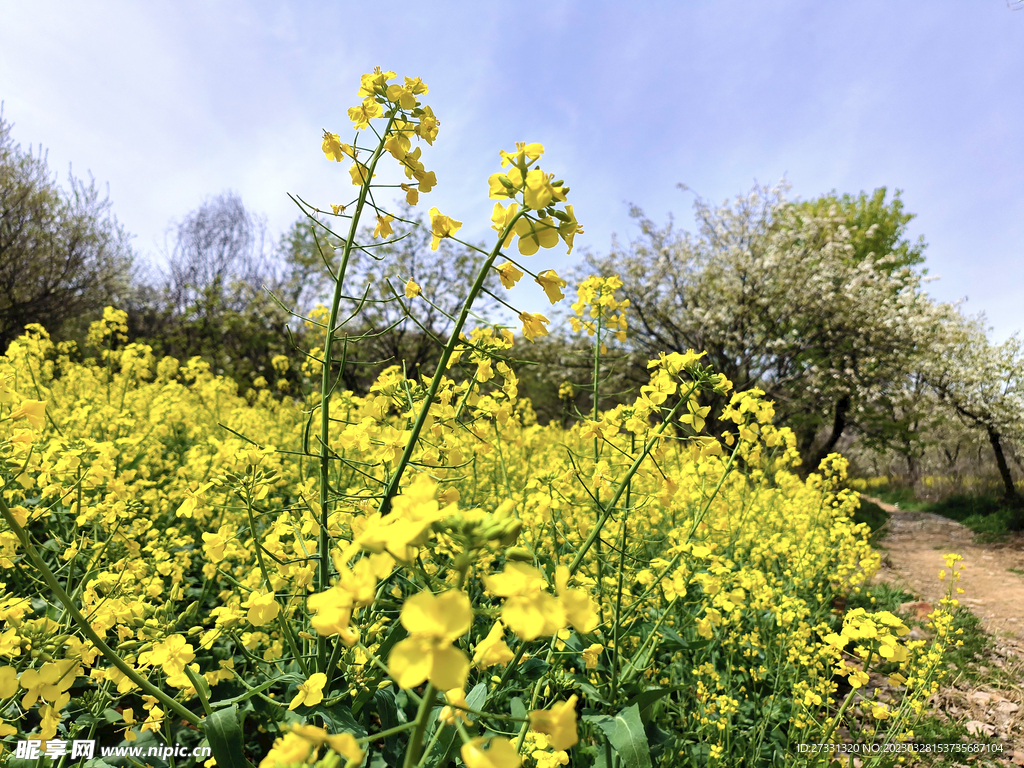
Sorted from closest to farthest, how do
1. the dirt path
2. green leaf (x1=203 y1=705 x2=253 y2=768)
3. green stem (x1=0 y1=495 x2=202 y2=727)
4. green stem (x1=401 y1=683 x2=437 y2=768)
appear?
green stem (x1=401 y1=683 x2=437 y2=768)
green stem (x1=0 y1=495 x2=202 y2=727)
green leaf (x1=203 y1=705 x2=253 y2=768)
the dirt path

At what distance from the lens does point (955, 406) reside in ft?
42.9

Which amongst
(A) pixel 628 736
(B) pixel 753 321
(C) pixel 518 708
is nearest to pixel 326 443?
(C) pixel 518 708

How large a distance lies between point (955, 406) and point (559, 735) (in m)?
17.2

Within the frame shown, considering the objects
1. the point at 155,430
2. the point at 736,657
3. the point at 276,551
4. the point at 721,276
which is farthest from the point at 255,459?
the point at 721,276

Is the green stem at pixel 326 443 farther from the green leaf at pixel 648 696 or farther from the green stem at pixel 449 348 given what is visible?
the green leaf at pixel 648 696

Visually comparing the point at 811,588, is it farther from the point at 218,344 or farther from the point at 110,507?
the point at 218,344

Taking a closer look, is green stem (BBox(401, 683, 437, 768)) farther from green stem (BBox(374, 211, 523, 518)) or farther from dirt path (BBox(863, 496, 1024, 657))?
dirt path (BBox(863, 496, 1024, 657))

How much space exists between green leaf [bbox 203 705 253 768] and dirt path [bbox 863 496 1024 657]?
19.8 ft

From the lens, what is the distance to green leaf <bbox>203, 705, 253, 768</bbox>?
1.08 metres

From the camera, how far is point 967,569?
714 centimetres

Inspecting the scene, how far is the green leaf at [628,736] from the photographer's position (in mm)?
1313

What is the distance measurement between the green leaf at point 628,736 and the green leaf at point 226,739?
941 mm

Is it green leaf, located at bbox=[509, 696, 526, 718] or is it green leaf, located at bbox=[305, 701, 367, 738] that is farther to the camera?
green leaf, located at bbox=[509, 696, 526, 718]

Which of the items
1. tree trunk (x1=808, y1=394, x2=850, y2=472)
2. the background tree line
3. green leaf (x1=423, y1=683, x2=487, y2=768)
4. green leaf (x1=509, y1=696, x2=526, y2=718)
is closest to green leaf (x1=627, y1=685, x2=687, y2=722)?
green leaf (x1=509, y1=696, x2=526, y2=718)
